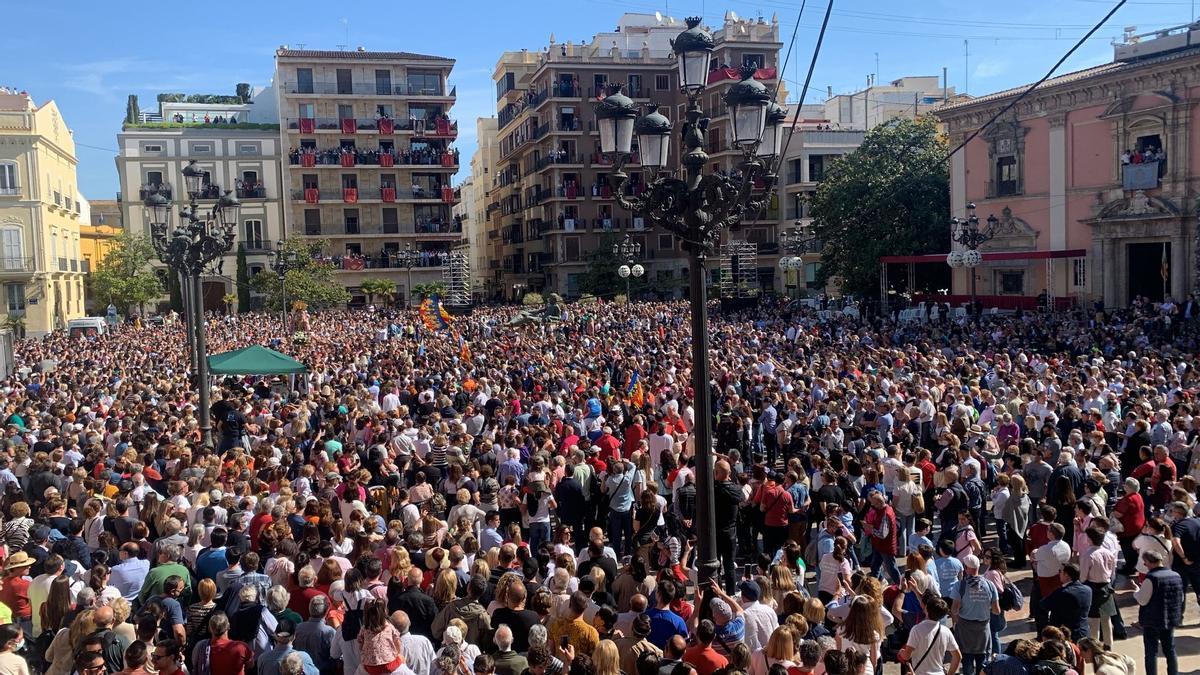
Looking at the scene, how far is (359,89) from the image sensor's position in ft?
193

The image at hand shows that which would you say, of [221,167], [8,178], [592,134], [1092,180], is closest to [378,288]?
[221,167]

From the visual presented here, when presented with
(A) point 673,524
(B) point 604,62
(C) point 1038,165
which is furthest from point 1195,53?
(B) point 604,62

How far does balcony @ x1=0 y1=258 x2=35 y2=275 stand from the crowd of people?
3181cm

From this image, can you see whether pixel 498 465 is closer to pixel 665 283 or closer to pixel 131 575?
pixel 131 575

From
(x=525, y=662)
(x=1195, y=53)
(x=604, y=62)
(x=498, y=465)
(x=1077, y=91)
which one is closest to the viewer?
(x=525, y=662)

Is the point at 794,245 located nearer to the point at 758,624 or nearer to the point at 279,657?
the point at 758,624

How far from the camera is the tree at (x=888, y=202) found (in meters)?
38.6

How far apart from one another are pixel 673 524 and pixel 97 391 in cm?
1314

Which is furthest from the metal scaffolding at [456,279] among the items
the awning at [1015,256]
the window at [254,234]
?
the awning at [1015,256]

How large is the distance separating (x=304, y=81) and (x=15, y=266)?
19955 mm

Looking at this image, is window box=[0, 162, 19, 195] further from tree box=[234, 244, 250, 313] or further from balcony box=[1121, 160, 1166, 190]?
balcony box=[1121, 160, 1166, 190]

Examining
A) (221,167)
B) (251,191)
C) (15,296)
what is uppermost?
(221,167)

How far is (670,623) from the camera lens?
6.53 metres

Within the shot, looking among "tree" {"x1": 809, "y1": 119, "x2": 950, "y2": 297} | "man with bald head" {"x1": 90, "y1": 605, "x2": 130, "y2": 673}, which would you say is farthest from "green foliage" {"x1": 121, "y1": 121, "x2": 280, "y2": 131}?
"man with bald head" {"x1": 90, "y1": 605, "x2": 130, "y2": 673}
